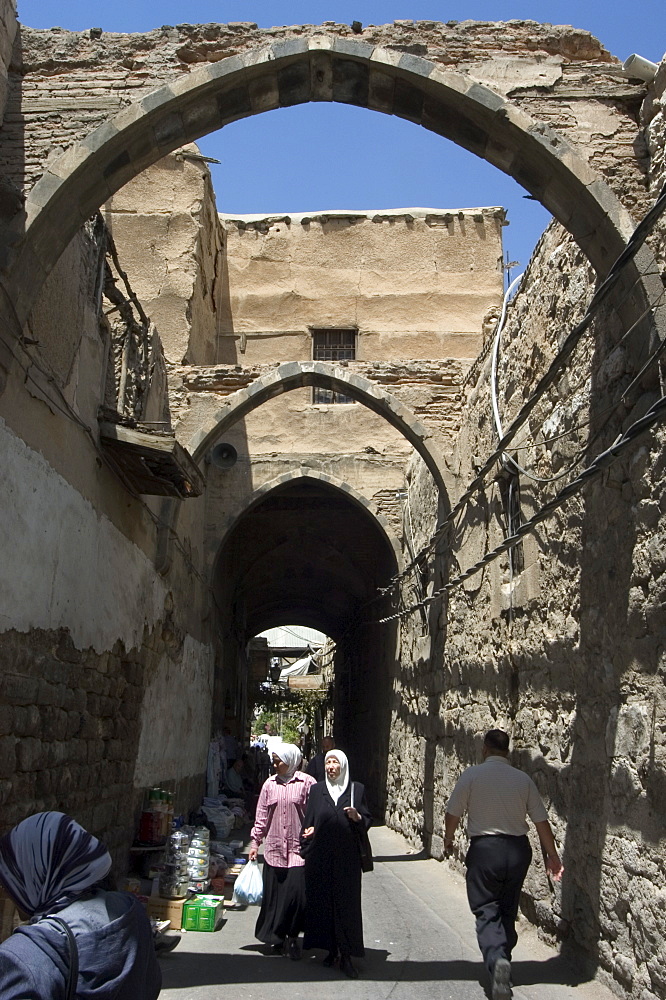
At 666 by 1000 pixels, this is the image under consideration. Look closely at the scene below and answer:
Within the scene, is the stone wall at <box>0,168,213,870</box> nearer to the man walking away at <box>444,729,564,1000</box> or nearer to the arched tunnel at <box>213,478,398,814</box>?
the man walking away at <box>444,729,564,1000</box>

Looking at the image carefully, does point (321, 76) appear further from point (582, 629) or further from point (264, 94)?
point (582, 629)

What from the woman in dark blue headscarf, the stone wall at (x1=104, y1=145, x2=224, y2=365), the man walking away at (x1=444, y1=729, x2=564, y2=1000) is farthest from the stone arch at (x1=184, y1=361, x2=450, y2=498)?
the woman in dark blue headscarf

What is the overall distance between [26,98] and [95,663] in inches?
141

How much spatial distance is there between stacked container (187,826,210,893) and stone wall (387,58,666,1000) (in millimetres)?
2080

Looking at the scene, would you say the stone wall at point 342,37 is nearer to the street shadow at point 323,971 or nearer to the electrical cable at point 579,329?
the electrical cable at point 579,329

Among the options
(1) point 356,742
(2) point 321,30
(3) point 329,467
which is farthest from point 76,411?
(1) point 356,742

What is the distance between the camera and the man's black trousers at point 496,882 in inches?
155

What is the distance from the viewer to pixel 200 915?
5438 millimetres

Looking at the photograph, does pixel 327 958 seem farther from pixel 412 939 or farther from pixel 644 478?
pixel 644 478

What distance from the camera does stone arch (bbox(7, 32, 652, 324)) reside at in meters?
4.50

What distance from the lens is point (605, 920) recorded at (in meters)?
3.98

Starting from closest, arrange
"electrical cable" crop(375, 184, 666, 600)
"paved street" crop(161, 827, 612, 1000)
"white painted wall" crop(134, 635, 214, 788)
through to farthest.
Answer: "electrical cable" crop(375, 184, 666, 600)
"paved street" crop(161, 827, 612, 1000)
"white painted wall" crop(134, 635, 214, 788)

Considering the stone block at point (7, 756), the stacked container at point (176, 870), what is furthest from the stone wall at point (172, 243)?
the stone block at point (7, 756)

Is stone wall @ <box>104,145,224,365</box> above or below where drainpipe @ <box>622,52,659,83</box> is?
above
